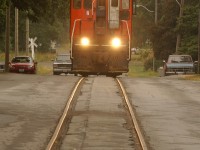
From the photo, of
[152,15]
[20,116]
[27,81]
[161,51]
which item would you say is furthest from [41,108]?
[152,15]

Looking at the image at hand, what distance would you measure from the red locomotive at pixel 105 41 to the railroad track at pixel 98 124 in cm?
121

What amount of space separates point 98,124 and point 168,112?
417 centimetres

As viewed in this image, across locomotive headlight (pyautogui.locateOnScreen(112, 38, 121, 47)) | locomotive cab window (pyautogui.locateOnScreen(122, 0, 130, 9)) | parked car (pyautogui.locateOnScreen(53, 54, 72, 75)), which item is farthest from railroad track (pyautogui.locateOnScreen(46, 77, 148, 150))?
parked car (pyautogui.locateOnScreen(53, 54, 72, 75))

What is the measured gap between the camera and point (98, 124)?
18.6 meters

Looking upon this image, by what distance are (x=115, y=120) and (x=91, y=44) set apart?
6.59 metres

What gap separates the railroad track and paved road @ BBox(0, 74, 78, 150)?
1.12 ft

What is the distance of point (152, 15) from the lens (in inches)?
3708

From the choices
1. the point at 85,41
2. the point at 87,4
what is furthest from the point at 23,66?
the point at 85,41

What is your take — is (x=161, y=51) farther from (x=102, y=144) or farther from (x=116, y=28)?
(x=102, y=144)

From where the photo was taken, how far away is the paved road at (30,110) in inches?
622

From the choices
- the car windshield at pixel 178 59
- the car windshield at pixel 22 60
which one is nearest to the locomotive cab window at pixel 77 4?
the car windshield at pixel 178 59

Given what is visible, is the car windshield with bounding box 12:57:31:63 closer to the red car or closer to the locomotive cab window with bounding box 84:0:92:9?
the red car

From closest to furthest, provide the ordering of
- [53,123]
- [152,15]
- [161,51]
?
[53,123]
[161,51]
[152,15]

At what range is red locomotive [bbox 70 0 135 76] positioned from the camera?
24750 millimetres
